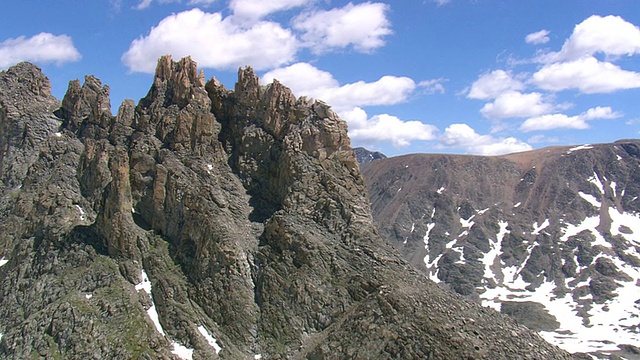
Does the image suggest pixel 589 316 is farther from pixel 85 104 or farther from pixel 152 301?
pixel 85 104

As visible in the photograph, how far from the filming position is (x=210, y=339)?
56750mm

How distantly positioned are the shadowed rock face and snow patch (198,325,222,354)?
0.41 ft

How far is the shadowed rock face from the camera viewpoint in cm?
5422

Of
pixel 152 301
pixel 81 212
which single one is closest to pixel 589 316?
pixel 152 301

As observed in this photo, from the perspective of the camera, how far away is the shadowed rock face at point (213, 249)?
178 ft

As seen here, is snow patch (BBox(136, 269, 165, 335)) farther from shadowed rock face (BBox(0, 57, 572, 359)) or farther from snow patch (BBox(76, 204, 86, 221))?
snow patch (BBox(76, 204, 86, 221))

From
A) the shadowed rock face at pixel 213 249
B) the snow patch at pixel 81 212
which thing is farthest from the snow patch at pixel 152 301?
the snow patch at pixel 81 212

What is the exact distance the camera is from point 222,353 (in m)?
55.5

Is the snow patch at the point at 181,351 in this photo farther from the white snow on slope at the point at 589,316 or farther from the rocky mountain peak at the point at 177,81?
the white snow on slope at the point at 589,316

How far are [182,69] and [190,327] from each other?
34160mm

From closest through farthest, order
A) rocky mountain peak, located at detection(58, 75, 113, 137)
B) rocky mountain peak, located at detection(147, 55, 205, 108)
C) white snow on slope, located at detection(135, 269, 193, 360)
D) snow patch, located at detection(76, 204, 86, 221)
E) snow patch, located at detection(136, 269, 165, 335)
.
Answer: white snow on slope, located at detection(135, 269, 193, 360)
snow patch, located at detection(136, 269, 165, 335)
snow patch, located at detection(76, 204, 86, 221)
rocky mountain peak, located at detection(147, 55, 205, 108)
rocky mountain peak, located at detection(58, 75, 113, 137)

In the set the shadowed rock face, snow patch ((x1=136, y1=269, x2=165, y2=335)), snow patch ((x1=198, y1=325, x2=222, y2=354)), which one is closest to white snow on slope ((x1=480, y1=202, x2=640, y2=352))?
the shadowed rock face

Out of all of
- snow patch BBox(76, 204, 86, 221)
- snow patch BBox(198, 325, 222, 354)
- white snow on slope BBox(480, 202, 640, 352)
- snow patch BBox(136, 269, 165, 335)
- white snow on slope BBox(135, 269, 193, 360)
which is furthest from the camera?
white snow on slope BBox(480, 202, 640, 352)

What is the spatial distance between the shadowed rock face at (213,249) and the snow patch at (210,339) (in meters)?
0.12
